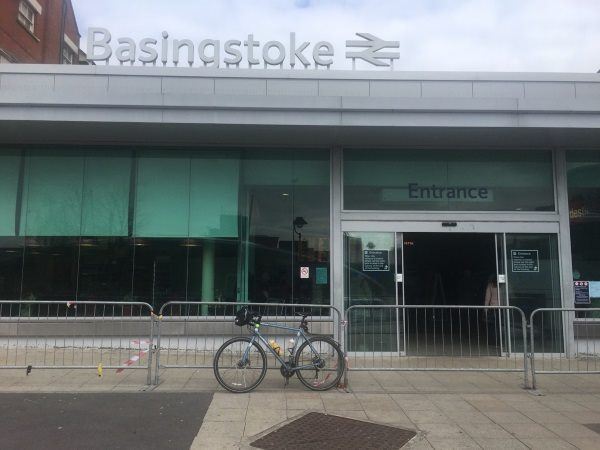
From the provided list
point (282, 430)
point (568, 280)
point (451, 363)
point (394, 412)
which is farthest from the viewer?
point (568, 280)

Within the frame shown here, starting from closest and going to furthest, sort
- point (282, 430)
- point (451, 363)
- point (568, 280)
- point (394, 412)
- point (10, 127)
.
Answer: point (282, 430) → point (394, 412) → point (451, 363) → point (10, 127) → point (568, 280)

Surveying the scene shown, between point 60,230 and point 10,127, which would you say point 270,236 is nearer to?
point 60,230

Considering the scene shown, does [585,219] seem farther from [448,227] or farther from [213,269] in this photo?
[213,269]

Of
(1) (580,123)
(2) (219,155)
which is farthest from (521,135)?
(2) (219,155)

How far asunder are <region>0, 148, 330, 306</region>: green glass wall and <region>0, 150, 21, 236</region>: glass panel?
0.06 feet

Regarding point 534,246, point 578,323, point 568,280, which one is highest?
point 534,246

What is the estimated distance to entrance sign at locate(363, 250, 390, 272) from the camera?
999cm

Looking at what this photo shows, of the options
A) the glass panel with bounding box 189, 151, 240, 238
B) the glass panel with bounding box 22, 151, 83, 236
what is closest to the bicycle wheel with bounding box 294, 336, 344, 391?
the glass panel with bounding box 189, 151, 240, 238

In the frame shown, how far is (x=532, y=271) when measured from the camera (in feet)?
33.0

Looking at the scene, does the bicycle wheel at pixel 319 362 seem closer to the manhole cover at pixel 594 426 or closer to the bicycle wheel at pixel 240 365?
the bicycle wheel at pixel 240 365

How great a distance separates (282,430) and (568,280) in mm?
7140

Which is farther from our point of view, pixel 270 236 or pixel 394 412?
pixel 270 236

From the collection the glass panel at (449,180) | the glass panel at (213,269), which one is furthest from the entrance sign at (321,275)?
the glass panel at (213,269)

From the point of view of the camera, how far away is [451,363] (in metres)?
8.24
